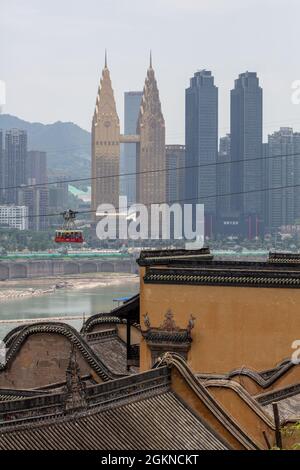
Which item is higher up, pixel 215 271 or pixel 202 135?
pixel 202 135

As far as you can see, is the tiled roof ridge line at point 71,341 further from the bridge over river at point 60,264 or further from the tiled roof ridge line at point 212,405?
the bridge over river at point 60,264

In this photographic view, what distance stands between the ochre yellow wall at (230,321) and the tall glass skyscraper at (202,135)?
151m

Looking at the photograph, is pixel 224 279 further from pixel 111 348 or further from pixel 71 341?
pixel 71 341

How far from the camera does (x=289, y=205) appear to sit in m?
171

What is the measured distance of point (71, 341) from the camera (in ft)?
44.2

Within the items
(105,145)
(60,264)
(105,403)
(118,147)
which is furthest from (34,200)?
(105,403)

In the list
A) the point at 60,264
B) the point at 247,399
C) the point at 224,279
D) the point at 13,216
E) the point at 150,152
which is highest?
the point at 150,152

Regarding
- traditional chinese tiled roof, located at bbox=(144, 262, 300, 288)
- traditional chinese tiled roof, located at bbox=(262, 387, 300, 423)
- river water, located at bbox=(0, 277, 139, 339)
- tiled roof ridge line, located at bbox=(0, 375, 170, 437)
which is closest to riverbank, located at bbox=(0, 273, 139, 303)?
river water, located at bbox=(0, 277, 139, 339)

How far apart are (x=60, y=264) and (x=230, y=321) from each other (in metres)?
110

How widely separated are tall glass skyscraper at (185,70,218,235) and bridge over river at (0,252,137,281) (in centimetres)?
3765

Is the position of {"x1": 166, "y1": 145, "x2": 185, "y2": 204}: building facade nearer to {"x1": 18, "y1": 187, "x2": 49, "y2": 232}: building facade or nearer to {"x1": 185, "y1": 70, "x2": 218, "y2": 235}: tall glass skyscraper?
{"x1": 185, "y1": 70, "x2": 218, "y2": 235}: tall glass skyscraper

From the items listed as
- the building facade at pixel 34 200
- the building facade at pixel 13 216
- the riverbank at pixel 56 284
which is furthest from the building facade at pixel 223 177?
the riverbank at pixel 56 284
